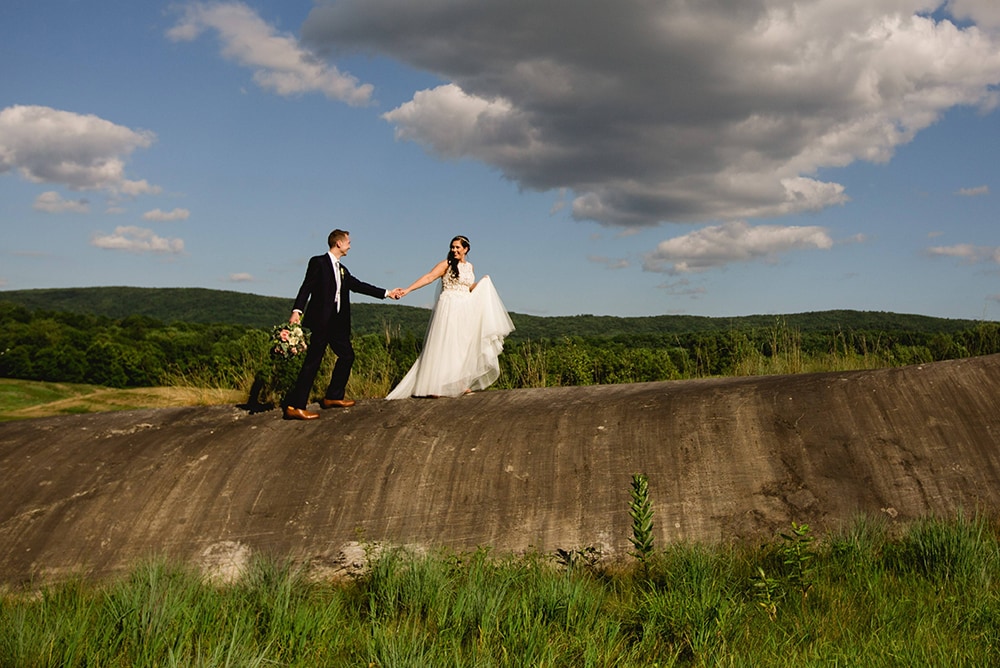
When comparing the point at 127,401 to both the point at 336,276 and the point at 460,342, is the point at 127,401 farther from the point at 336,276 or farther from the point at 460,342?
the point at 460,342

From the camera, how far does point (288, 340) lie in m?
7.29

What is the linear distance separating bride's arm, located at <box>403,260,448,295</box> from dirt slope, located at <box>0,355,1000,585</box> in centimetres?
182

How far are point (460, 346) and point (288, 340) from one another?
1.86 m

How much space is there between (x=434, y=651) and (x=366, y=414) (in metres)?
3.89

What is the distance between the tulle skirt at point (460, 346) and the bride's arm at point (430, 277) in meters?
0.21

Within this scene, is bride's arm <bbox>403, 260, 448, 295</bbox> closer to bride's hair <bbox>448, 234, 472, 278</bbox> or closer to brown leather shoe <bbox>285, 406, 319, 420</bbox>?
bride's hair <bbox>448, 234, 472, 278</bbox>

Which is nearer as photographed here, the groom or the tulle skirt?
the groom

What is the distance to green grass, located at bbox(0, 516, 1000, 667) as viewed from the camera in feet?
11.3

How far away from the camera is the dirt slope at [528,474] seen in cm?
538

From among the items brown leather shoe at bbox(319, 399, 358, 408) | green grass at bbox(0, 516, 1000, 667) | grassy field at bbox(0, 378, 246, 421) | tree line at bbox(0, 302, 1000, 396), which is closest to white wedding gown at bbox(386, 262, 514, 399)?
brown leather shoe at bbox(319, 399, 358, 408)

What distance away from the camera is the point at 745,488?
18.0 ft

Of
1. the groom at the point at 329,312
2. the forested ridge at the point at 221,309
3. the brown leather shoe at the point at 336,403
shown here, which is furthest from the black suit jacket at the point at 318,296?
the forested ridge at the point at 221,309

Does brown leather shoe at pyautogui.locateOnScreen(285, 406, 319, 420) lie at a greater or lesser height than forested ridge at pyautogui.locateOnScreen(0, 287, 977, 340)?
lesser

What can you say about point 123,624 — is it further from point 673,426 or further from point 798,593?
point 673,426
